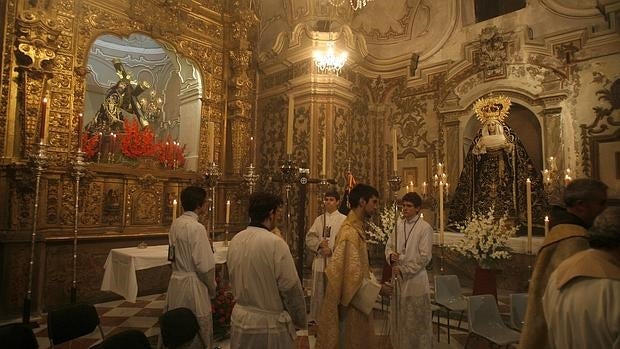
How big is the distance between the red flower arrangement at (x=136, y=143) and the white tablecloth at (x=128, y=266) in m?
2.68

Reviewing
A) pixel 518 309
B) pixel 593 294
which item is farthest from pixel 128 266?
pixel 593 294

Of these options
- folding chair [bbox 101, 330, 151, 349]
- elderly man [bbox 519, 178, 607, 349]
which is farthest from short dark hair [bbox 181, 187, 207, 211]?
elderly man [bbox 519, 178, 607, 349]

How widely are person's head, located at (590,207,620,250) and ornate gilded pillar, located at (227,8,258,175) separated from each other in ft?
26.0

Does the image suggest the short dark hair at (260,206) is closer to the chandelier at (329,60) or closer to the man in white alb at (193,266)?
the man in white alb at (193,266)

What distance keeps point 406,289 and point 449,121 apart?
539 centimetres

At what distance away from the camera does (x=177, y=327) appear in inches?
120

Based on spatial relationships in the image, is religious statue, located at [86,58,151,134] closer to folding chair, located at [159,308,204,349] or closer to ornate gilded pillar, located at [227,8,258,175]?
ornate gilded pillar, located at [227,8,258,175]

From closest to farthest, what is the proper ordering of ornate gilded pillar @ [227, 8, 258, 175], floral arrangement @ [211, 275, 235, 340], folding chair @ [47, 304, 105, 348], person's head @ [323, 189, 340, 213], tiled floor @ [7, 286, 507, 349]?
folding chair @ [47, 304, 105, 348] < tiled floor @ [7, 286, 507, 349] < floral arrangement @ [211, 275, 235, 340] < person's head @ [323, 189, 340, 213] < ornate gilded pillar @ [227, 8, 258, 175]

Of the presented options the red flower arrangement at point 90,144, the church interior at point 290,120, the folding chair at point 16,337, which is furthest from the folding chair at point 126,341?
the red flower arrangement at point 90,144

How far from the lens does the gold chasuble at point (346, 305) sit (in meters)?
3.32

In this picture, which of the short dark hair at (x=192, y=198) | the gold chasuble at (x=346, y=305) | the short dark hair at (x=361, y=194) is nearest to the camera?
the gold chasuble at (x=346, y=305)

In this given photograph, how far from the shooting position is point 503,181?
7.93 meters

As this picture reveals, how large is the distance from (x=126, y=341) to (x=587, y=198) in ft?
9.97

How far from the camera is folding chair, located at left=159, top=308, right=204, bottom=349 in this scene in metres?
2.98
